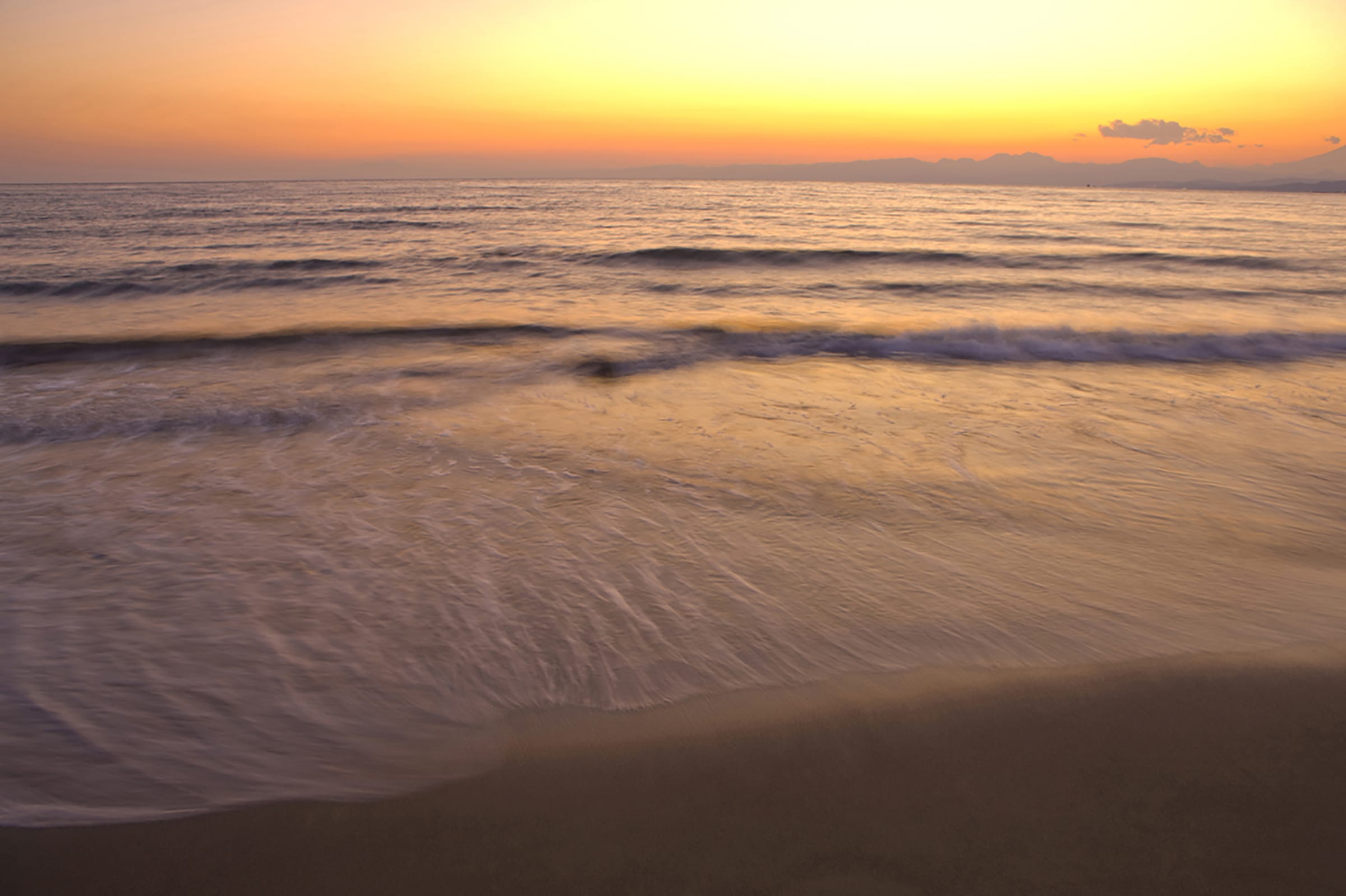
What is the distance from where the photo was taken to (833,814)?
87.4 inches

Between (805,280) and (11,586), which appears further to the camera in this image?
(805,280)

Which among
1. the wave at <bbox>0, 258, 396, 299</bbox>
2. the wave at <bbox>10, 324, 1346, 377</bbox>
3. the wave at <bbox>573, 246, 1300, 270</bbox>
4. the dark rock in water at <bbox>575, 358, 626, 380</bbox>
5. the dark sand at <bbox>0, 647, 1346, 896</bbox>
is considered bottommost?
the dark sand at <bbox>0, 647, 1346, 896</bbox>

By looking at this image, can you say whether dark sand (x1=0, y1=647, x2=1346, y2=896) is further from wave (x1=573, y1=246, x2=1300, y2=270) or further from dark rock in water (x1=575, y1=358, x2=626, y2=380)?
wave (x1=573, y1=246, x2=1300, y2=270)

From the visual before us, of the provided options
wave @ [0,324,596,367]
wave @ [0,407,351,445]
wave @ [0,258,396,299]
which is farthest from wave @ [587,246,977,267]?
wave @ [0,407,351,445]

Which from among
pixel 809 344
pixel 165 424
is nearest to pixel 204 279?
pixel 165 424

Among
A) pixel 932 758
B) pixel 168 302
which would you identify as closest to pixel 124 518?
pixel 932 758

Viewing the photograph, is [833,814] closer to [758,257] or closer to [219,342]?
[219,342]

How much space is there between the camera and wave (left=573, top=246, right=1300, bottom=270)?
1998 cm

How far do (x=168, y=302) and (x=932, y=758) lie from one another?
16.6 meters

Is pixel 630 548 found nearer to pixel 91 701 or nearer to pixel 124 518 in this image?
pixel 91 701

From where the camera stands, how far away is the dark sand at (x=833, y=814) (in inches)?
79.5

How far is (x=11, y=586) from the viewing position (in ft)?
11.9

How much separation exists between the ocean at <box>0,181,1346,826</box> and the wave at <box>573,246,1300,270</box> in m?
8.33

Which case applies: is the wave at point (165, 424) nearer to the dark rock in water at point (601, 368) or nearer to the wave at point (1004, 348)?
the dark rock in water at point (601, 368)
